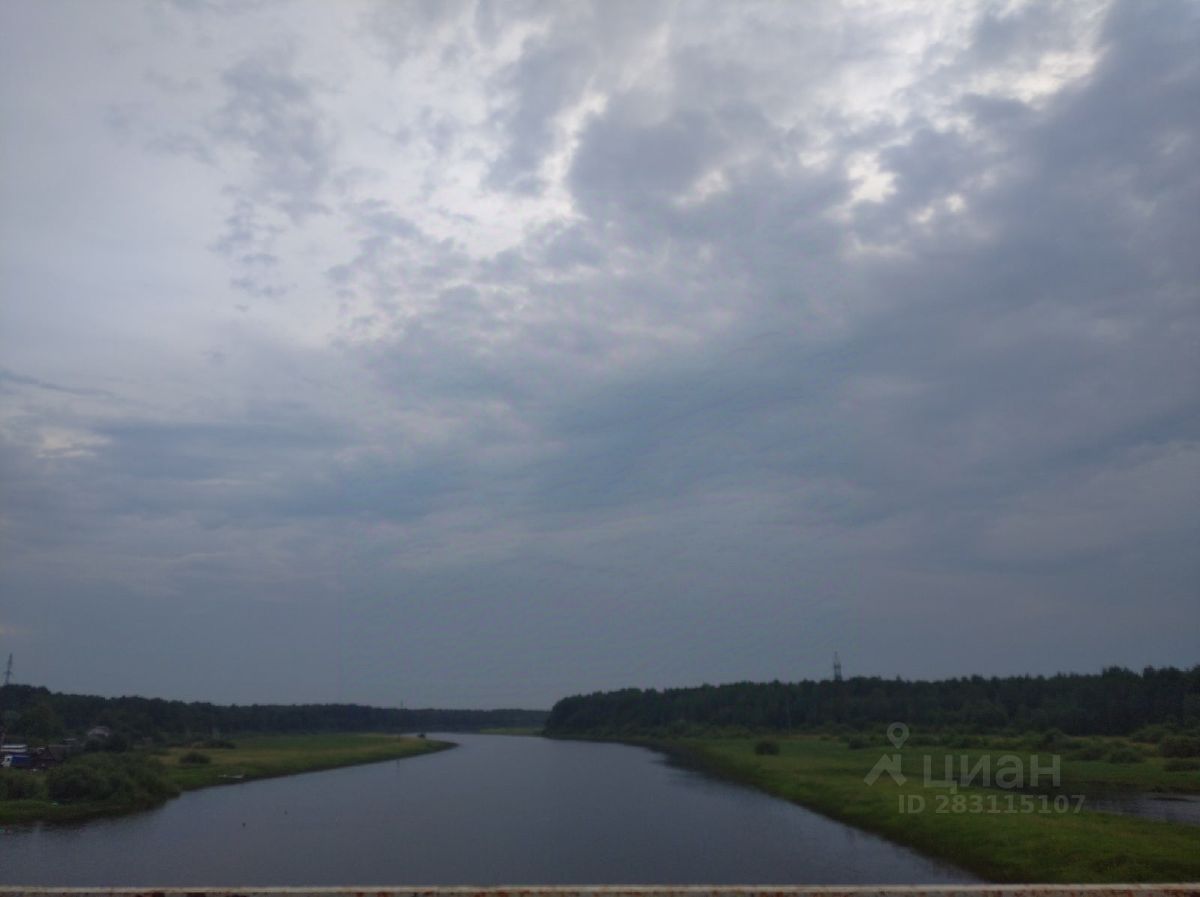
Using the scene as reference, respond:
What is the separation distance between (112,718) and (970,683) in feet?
318

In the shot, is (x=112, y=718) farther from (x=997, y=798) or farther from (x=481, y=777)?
(x=997, y=798)

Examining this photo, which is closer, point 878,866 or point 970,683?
point 878,866

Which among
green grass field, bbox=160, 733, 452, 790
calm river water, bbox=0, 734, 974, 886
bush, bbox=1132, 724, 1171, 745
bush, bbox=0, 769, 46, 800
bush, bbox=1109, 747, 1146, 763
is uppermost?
bush, bbox=1132, 724, 1171, 745

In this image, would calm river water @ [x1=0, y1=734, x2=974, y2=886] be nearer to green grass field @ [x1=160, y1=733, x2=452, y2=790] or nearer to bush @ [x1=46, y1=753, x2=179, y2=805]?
bush @ [x1=46, y1=753, x2=179, y2=805]

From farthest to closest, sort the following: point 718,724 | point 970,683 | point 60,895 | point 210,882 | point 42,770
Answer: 1. point 718,724
2. point 970,683
3. point 42,770
4. point 210,882
5. point 60,895

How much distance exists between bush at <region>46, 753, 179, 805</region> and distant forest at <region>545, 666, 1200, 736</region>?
2701 inches

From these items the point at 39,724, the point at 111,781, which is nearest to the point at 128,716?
the point at 39,724

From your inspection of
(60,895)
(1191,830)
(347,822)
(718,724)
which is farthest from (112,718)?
(60,895)

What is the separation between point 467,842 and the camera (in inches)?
1286

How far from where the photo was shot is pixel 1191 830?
26.3 metres

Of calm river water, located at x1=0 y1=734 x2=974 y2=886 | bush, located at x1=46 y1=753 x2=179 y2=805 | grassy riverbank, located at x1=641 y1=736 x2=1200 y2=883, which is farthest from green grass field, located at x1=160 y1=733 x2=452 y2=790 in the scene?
grassy riverbank, located at x1=641 y1=736 x2=1200 y2=883

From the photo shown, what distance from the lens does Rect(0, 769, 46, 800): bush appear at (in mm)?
41406

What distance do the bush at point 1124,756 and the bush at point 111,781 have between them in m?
51.8

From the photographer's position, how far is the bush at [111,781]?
43188mm
